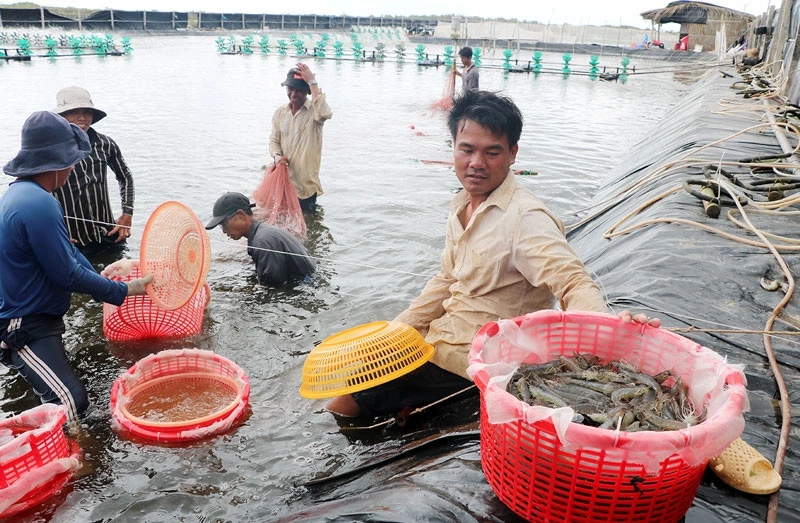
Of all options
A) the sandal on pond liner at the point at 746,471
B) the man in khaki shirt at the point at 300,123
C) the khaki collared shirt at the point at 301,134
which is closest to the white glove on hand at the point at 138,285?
the sandal on pond liner at the point at 746,471

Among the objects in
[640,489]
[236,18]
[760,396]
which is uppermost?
[236,18]

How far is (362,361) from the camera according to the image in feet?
9.25

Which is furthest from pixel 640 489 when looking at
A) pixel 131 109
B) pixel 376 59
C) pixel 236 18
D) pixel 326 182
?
pixel 236 18

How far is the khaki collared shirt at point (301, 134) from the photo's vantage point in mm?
7879

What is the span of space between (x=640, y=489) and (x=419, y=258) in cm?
593

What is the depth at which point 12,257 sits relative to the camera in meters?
3.47

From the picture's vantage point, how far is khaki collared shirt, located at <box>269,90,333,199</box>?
25.8ft

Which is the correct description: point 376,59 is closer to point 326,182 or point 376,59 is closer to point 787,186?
point 326,182

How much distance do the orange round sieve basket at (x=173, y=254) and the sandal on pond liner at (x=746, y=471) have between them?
131 inches

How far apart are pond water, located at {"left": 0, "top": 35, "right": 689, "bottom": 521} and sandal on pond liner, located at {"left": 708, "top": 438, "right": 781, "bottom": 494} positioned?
7.10 feet

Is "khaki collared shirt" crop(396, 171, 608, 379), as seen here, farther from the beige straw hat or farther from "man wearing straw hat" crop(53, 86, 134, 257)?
"man wearing straw hat" crop(53, 86, 134, 257)

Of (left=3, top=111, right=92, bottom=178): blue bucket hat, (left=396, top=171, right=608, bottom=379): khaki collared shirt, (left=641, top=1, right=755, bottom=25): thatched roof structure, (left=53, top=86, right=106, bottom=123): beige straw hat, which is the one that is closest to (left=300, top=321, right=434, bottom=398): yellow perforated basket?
(left=396, top=171, right=608, bottom=379): khaki collared shirt

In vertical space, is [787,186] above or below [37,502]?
above

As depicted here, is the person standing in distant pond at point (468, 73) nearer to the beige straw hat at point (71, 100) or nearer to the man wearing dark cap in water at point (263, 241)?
the man wearing dark cap in water at point (263, 241)
